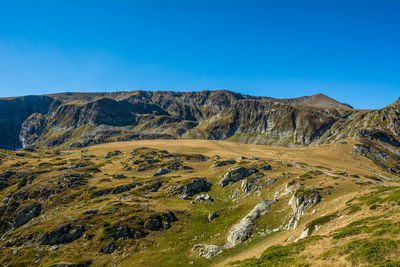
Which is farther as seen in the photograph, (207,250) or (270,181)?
(270,181)

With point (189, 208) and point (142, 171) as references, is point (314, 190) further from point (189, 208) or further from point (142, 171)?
point (142, 171)

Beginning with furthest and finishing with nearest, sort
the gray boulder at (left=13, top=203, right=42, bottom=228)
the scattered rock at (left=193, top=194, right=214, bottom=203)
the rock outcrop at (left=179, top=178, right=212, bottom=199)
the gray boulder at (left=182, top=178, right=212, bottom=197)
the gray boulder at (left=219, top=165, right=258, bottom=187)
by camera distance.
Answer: the gray boulder at (left=219, top=165, right=258, bottom=187), the gray boulder at (left=182, top=178, right=212, bottom=197), the rock outcrop at (left=179, top=178, right=212, bottom=199), the gray boulder at (left=13, top=203, right=42, bottom=228), the scattered rock at (left=193, top=194, right=214, bottom=203)

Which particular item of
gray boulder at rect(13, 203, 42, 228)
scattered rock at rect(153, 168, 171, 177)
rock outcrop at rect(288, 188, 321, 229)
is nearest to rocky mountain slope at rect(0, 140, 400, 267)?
rock outcrop at rect(288, 188, 321, 229)

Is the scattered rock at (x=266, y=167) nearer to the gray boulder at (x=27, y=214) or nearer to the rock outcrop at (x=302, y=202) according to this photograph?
the rock outcrop at (x=302, y=202)

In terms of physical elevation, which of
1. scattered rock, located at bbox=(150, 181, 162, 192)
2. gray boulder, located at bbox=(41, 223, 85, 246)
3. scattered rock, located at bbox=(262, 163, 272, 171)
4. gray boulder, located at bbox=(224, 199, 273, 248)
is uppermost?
scattered rock, located at bbox=(262, 163, 272, 171)

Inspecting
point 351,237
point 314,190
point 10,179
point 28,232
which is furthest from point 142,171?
point 351,237

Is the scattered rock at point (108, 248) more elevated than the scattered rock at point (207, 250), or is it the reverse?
the scattered rock at point (207, 250)

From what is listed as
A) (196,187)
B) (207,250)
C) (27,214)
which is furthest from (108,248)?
(27,214)

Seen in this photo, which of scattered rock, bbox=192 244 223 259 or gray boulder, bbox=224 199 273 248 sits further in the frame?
gray boulder, bbox=224 199 273 248

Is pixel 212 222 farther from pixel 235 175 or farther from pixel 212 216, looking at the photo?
pixel 235 175

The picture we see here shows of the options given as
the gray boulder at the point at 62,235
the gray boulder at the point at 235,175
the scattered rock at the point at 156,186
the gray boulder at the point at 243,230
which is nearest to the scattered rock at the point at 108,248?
the gray boulder at the point at 62,235

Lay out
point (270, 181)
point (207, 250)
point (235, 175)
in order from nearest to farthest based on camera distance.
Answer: point (207, 250), point (270, 181), point (235, 175)

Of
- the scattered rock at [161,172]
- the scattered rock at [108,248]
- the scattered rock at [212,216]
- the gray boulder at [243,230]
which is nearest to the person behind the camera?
the gray boulder at [243,230]

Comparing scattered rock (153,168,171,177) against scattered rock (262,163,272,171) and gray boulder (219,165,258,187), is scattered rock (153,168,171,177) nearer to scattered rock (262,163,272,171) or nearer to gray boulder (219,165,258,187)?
gray boulder (219,165,258,187)
